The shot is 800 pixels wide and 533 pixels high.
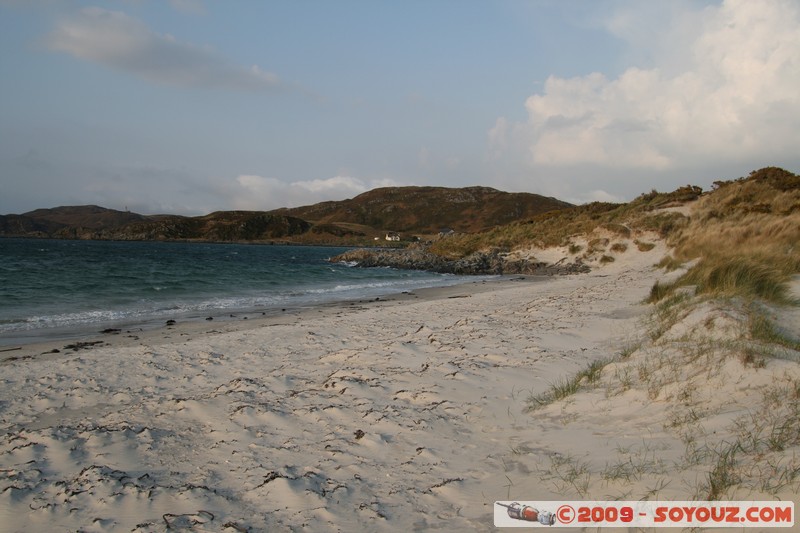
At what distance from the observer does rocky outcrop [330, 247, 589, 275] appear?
30.6 meters

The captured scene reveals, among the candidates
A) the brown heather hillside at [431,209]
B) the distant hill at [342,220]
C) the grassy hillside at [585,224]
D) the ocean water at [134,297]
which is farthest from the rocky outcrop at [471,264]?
the brown heather hillside at [431,209]

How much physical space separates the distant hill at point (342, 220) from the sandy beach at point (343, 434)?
349 feet

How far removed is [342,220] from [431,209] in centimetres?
3387

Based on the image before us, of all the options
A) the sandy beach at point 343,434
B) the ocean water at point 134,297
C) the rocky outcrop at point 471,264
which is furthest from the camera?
the rocky outcrop at point 471,264

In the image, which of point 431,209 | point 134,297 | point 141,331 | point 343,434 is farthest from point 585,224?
point 431,209

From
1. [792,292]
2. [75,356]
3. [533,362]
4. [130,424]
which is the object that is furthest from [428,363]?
[792,292]

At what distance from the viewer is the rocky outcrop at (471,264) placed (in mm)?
30630

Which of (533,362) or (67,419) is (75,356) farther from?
(533,362)

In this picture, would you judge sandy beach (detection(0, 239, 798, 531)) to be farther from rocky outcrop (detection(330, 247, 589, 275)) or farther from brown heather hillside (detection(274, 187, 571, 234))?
brown heather hillside (detection(274, 187, 571, 234))

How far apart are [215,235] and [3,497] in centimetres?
13216

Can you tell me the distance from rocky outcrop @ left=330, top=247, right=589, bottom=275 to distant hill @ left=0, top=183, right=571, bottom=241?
6951 cm

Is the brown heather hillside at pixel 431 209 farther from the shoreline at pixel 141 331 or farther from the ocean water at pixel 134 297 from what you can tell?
the shoreline at pixel 141 331

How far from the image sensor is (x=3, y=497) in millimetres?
3680

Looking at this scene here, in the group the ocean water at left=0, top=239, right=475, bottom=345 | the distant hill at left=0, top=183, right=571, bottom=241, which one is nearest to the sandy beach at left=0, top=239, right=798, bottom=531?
the ocean water at left=0, top=239, right=475, bottom=345
